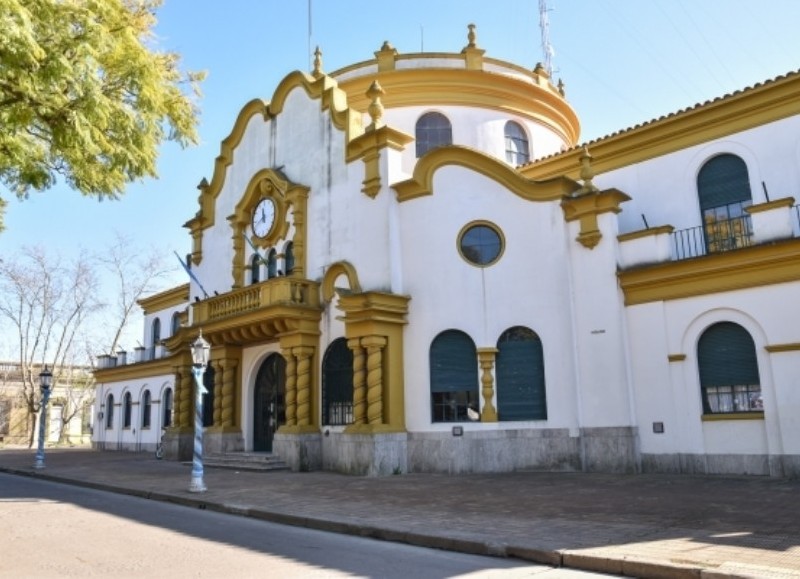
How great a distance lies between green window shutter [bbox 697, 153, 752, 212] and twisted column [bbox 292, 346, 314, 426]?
11.7 meters

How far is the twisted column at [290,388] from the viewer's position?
1902cm

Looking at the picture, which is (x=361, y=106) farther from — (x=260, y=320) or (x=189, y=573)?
(x=189, y=573)

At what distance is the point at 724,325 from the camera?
1466 cm

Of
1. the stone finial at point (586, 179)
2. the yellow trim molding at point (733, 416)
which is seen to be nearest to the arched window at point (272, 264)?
the stone finial at point (586, 179)

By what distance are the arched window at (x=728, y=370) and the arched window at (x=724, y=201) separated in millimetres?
2599

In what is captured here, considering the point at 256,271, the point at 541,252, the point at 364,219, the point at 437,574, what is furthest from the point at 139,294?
the point at 437,574

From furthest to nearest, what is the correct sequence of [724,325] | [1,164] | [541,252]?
[541,252], [724,325], [1,164]

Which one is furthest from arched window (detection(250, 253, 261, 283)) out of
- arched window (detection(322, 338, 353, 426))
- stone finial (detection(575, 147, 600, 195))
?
stone finial (detection(575, 147, 600, 195))

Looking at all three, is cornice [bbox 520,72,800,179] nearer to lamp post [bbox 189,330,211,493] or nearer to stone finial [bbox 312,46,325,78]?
stone finial [bbox 312,46,325,78]

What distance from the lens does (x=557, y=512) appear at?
1004 centimetres

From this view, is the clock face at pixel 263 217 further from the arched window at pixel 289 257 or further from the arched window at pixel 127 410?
the arched window at pixel 127 410

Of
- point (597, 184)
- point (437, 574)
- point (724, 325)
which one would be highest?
point (597, 184)

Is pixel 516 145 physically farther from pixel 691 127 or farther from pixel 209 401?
pixel 209 401

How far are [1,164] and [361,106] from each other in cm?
1557
